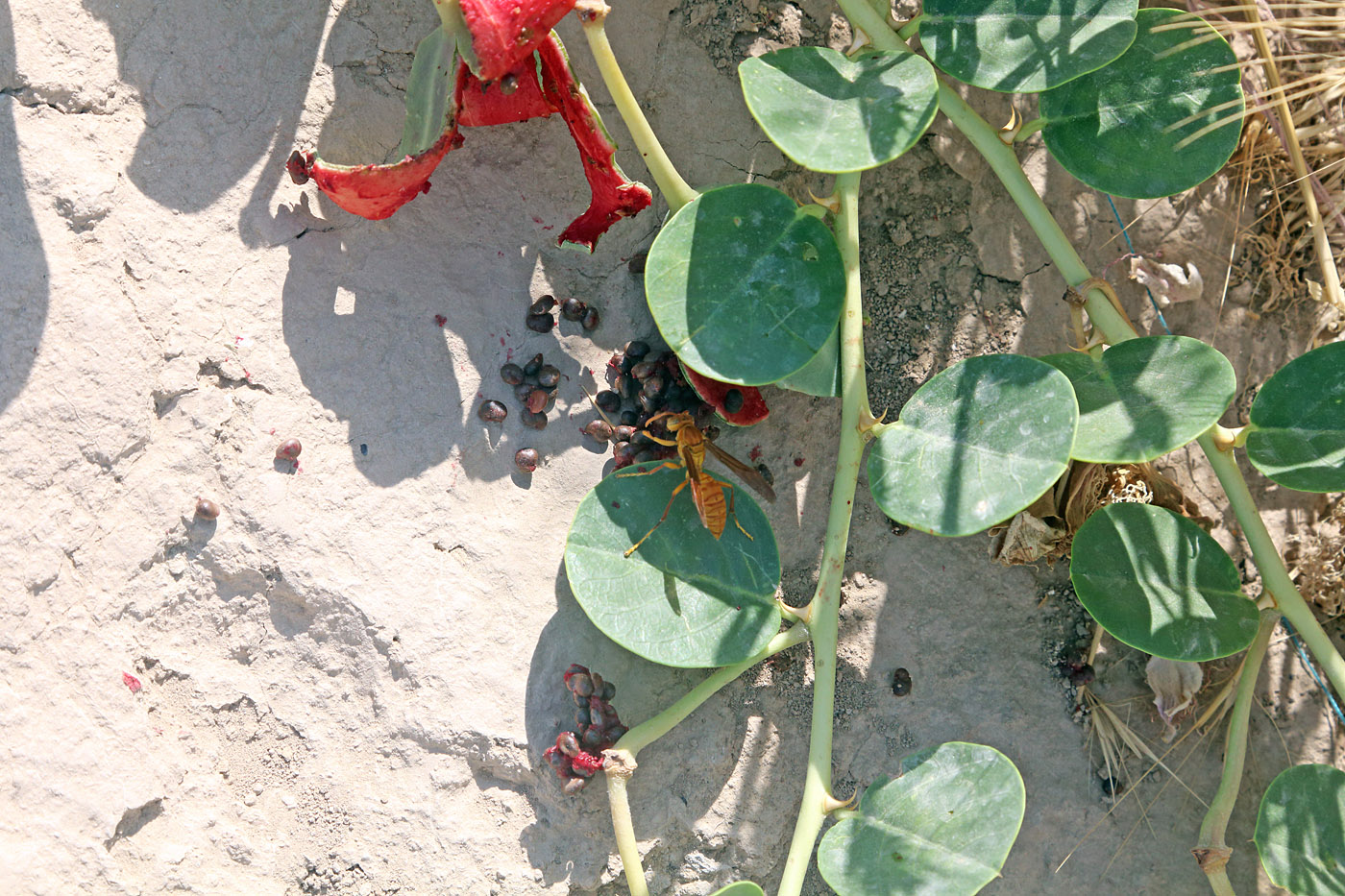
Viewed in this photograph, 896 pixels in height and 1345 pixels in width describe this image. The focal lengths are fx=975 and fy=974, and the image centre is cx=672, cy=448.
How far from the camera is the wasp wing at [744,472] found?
2.23 metres

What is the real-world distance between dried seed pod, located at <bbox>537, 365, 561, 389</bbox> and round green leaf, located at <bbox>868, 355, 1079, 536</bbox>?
757 mm

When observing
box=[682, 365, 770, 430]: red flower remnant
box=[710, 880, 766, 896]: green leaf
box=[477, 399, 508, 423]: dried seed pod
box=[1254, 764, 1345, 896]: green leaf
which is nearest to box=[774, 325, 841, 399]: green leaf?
box=[682, 365, 770, 430]: red flower remnant

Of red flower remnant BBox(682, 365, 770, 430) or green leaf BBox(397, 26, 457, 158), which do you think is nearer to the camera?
green leaf BBox(397, 26, 457, 158)

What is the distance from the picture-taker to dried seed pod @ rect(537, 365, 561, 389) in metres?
2.21

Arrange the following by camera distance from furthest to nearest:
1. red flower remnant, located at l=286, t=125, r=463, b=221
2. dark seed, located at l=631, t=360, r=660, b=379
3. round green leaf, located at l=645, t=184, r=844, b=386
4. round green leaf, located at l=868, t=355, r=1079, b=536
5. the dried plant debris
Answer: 1. the dried plant debris
2. dark seed, located at l=631, t=360, r=660, b=379
3. red flower remnant, located at l=286, t=125, r=463, b=221
4. round green leaf, located at l=645, t=184, r=844, b=386
5. round green leaf, located at l=868, t=355, r=1079, b=536

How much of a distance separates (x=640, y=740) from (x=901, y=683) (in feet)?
2.24

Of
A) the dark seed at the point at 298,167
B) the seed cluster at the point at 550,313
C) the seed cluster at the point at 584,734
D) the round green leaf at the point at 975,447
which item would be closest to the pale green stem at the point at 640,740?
the seed cluster at the point at 584,734

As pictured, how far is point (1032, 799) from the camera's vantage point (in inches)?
94.0

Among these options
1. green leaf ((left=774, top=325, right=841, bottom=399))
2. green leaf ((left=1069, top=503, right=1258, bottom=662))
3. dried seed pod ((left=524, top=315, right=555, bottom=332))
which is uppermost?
dried seed pod ((left=524, top=315, right=555, bottom=332))

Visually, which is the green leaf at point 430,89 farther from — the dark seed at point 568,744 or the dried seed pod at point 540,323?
the dark seed at point 568,744

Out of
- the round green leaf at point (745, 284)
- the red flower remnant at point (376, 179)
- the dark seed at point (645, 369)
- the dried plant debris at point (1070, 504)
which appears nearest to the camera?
the round green leaf at point (745, 284)

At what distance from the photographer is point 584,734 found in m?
2.12

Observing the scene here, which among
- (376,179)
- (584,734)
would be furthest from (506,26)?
(584,734)

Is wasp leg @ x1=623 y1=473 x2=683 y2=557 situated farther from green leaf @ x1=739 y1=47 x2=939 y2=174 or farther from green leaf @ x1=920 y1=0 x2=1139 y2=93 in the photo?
green leaf @ x1=920 y1=0 x2=1139 y2=93
